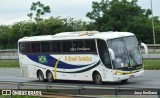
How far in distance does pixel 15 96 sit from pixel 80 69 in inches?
324

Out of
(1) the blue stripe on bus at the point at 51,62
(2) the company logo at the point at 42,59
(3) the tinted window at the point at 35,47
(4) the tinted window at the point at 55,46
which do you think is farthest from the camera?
(3) the tinted window at the point at 35,47

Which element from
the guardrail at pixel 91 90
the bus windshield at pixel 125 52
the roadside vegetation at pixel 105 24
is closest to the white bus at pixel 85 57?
the bus windshield at pixel 125 52

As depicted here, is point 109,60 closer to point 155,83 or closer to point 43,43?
point 155,83

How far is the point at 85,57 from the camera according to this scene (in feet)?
85.6

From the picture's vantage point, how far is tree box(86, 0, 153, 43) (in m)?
70.2

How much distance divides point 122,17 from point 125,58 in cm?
4990

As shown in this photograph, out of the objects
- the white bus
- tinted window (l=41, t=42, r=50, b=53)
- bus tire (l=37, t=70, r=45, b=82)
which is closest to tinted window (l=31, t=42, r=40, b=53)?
the white bus

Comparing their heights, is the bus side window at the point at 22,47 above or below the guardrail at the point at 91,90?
above

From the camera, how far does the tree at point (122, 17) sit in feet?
230

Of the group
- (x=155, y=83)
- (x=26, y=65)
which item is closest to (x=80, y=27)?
(x=26, y=65)

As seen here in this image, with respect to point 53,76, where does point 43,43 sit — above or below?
above

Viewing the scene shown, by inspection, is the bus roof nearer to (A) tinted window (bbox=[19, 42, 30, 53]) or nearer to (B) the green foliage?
(A) tinted window (bbox=[19, 42, 30, 53])

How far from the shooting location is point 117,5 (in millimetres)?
75625

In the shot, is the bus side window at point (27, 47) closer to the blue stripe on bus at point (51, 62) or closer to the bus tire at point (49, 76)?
the blue stripe on bus at point (51, 62)
